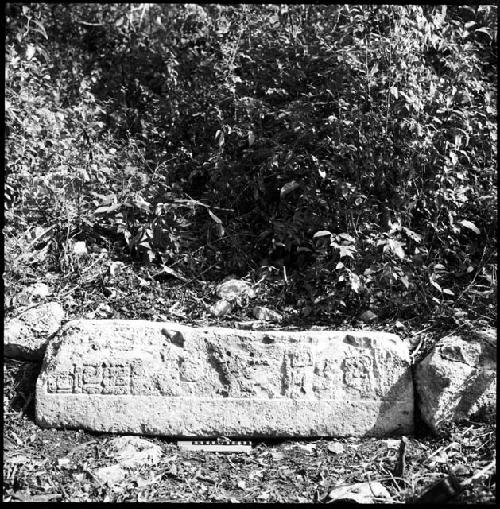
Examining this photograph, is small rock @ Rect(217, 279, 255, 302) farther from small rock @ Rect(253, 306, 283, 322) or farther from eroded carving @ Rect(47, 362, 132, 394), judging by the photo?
eroded carving @ Rect(47, 362, 132, 394)

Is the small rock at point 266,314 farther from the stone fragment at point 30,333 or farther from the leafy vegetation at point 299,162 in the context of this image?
the stone fragment at point 30,333

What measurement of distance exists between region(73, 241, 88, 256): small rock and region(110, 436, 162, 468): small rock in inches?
52.3

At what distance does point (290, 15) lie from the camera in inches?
215

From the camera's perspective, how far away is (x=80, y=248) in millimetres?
4527

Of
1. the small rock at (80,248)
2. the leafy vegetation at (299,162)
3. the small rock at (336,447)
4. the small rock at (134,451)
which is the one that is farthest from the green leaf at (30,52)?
the small rock at (336,447)

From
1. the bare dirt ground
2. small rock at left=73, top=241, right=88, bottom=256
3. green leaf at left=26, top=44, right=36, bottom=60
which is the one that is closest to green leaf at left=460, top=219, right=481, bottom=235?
the bare dirt ground

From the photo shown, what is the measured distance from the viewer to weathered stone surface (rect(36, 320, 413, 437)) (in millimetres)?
3754

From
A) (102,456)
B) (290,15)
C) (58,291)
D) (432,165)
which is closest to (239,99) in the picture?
(290,15)

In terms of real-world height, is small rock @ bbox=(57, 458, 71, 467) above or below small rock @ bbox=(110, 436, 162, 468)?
below

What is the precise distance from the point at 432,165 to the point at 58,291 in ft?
8.16

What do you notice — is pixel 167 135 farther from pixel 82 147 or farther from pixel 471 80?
pixel 471 80

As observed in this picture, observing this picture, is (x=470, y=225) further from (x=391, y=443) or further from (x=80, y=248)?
(x=80, y=248)

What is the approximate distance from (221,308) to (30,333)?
113 centimetres

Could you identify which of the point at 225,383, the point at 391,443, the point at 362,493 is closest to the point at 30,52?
the point at 225,383
